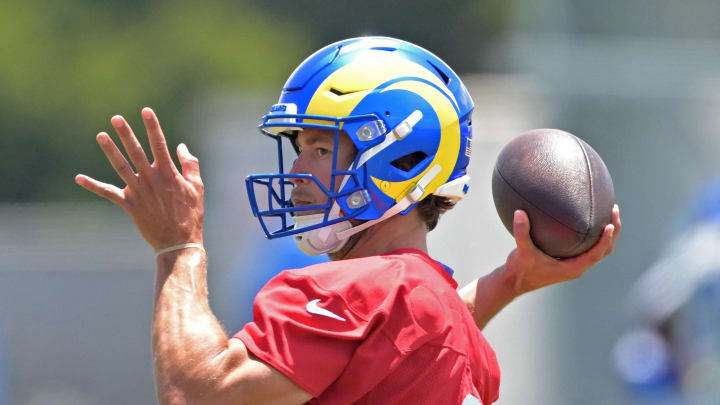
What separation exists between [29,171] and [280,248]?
19.2 m

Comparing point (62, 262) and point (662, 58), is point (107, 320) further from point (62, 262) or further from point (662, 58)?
point (662, 58)

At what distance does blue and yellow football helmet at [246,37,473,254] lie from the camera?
10.9 feet

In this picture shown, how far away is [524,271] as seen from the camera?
12.2 feet

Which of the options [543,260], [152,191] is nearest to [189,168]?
[152,191]

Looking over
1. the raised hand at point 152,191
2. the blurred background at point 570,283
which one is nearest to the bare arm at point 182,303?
the raised hand at point 152,191

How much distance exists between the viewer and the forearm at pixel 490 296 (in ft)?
12.7

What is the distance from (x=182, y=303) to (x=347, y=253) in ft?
2.22

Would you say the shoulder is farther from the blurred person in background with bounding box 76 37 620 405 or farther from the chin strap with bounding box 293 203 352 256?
the chin strap with bounding box 293 203 352 256

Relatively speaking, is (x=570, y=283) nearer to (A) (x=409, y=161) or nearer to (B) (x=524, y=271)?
(B) (x=524, y=271)

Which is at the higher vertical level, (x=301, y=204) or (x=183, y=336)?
(x=301, y=204)

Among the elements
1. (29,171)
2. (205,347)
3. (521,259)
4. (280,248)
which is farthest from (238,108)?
(29,171)

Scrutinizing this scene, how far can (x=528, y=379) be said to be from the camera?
8.67m

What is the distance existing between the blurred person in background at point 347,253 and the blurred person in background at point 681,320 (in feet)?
15.9

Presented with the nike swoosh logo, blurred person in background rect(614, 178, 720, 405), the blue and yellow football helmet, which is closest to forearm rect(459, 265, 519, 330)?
the blue and yellow football helmet
